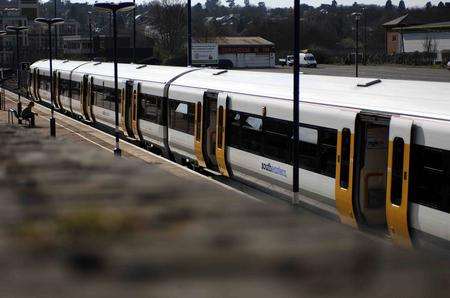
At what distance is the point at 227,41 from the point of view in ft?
308

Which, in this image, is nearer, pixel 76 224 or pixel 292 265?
pixel 292 265

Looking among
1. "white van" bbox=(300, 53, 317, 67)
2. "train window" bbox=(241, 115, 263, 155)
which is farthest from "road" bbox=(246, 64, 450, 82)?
"train window" bbox=(241, 115, 263, 155)

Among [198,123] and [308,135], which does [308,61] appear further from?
[308,135]

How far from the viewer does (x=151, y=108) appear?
22.3m

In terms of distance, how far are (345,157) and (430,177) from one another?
2.12m

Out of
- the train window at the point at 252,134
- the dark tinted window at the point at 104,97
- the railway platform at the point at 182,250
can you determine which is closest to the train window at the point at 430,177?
the train window at the point at 252,134

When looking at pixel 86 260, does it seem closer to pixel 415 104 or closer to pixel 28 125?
pixel 415 104

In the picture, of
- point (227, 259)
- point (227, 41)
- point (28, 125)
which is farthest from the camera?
point (227, 41)

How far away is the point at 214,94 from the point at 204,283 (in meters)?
14.7

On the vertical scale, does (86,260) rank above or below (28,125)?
above

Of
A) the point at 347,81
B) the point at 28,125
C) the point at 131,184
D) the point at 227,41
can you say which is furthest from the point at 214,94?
the point at 227,41

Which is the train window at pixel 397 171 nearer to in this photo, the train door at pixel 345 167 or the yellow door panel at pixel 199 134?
the train door at pixel 345 167

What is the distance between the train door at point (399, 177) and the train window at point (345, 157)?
46.5 inches

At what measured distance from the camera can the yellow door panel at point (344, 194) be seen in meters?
11.1
